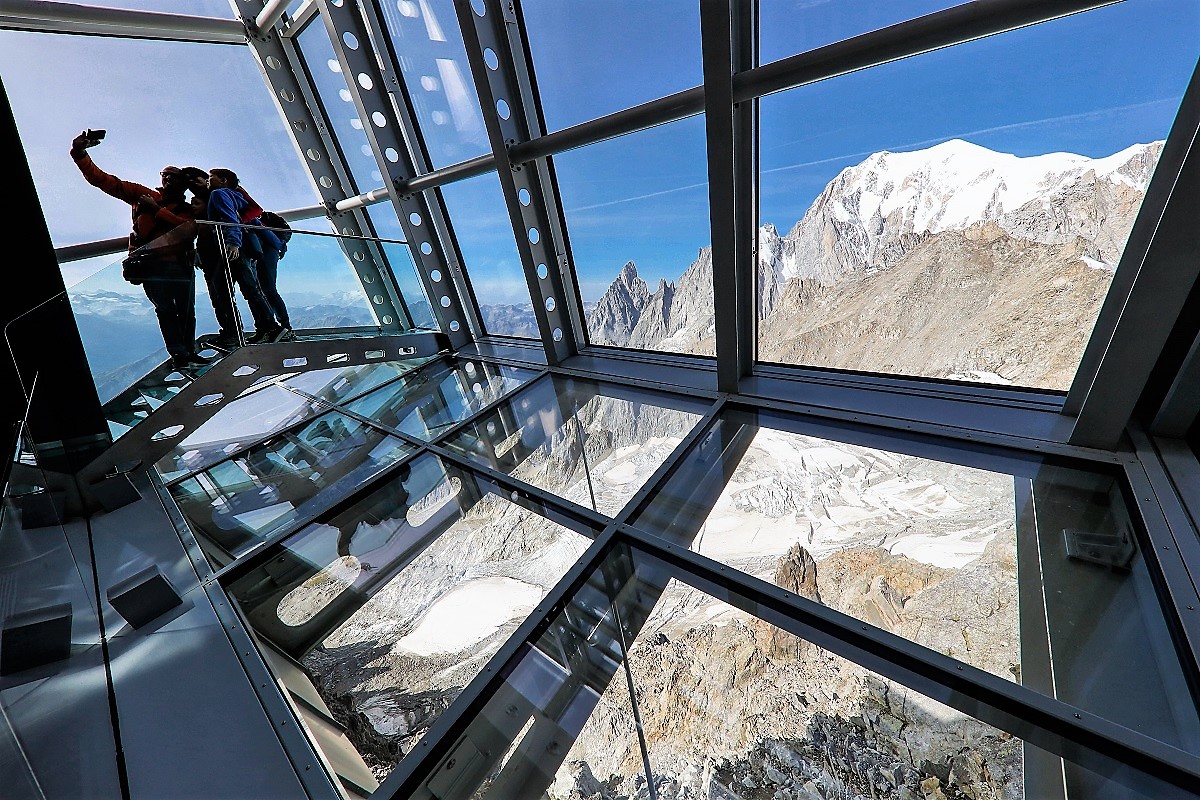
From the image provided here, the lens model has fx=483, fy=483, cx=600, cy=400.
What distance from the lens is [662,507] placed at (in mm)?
2789

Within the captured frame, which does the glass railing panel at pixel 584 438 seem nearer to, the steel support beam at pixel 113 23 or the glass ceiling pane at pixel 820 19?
the glass ceiling pane at pixel 820 19

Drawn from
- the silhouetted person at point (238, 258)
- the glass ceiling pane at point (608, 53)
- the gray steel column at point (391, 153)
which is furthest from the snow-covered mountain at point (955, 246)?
the silhouetted person at point (238, 258)

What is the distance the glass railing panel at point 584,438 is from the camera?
3223 millimetres

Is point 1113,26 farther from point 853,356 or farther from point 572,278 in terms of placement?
point 572,278

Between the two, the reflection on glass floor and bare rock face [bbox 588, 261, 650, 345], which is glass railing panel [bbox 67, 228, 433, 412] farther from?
bare rock face [bbox 588, 261, 650, 345]

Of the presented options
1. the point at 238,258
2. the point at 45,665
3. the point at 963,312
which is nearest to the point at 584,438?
the point at 963,312

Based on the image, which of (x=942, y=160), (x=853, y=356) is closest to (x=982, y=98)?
(x=942, y=160)

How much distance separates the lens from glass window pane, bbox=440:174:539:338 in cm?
550

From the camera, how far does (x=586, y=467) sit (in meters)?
3.46

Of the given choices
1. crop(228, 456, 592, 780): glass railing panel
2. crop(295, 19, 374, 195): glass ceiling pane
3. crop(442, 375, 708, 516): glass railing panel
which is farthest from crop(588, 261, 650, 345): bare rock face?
crop(295, 19, 374, 195): glass ceiling pane

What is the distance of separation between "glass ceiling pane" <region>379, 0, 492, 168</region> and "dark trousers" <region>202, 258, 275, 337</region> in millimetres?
2376

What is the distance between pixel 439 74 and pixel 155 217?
2973mm

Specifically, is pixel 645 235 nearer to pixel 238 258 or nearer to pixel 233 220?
pixel 238 258

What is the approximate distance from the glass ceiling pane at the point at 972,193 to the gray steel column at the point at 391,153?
412cm
